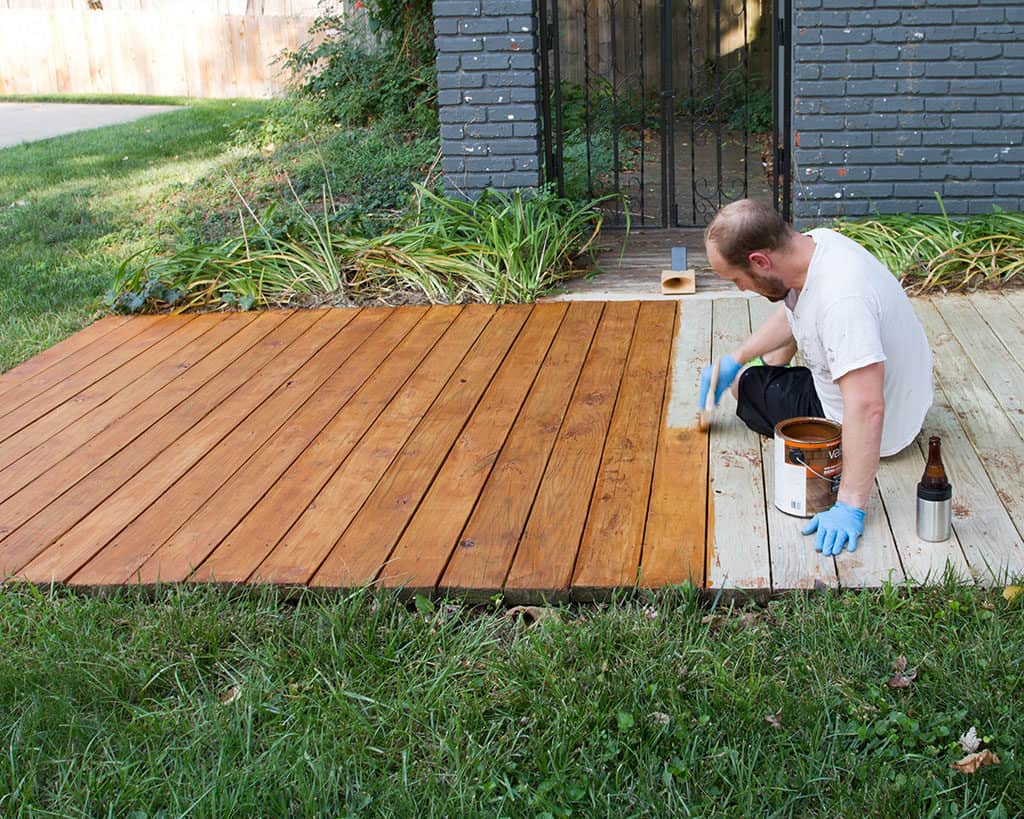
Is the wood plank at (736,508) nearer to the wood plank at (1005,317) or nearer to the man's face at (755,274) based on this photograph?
the man's face at (755,274)

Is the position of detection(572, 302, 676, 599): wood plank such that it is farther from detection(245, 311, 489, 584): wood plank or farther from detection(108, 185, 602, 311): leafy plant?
detection(108, 185, 602, 311): leafy plant

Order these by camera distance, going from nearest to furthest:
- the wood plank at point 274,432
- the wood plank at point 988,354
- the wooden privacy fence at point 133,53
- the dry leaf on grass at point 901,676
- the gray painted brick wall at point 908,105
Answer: the dry leaf on grass at point 901,676, the wood plank at point 274,432, the wood plank at point 988,354, the gray painted brick wall at point 908,105, the wooden privacy fence at point 133,53

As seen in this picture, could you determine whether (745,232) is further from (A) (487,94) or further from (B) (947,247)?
(A) (487,94)

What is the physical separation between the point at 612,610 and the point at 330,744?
2.43 feet

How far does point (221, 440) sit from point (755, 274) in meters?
1.92

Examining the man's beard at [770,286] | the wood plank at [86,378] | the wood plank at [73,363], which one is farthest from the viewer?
A: the wood plank at [73,363]

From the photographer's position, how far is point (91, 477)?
3801 millimetres

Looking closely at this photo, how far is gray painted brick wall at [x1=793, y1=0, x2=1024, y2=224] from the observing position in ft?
18.0

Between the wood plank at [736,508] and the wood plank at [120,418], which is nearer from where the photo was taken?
the wood plank at [736,508]

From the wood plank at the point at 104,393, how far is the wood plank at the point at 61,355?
0.83 ft

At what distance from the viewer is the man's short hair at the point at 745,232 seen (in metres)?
2.99

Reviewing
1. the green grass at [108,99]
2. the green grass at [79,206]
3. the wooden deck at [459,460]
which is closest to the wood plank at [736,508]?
the wooden deck at [459,460]

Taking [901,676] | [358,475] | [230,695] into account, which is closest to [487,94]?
[358,475]

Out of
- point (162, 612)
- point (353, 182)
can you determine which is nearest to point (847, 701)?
point (162, 612)
